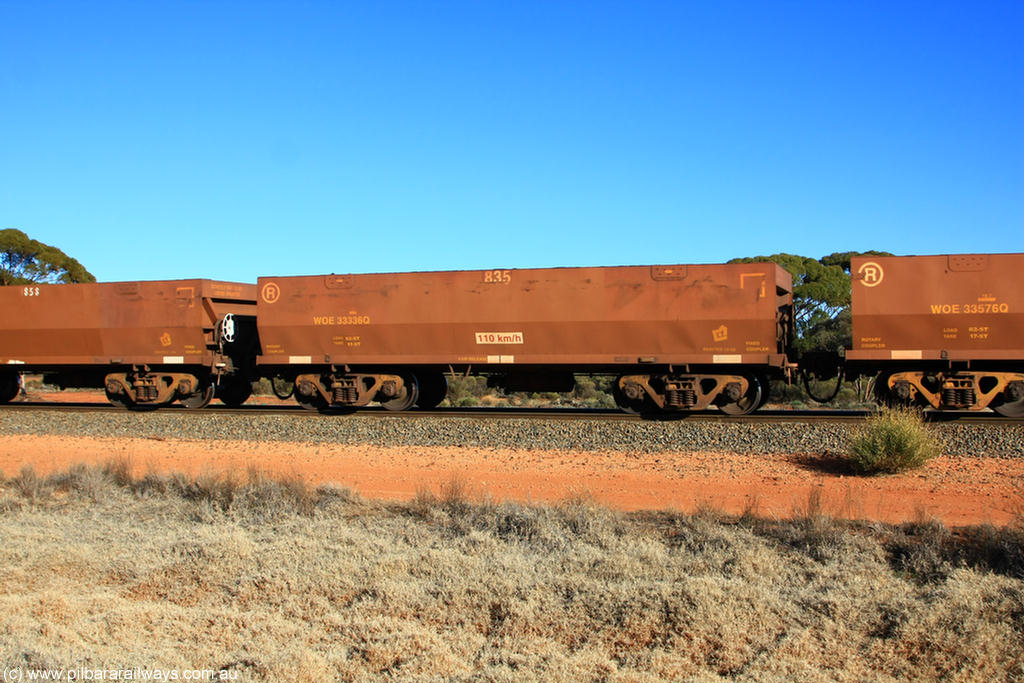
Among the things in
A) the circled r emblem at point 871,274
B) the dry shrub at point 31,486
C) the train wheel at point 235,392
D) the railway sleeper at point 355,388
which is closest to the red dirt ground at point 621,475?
the dry shrub at point 31,486

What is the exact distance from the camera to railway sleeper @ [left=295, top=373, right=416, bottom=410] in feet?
60.5

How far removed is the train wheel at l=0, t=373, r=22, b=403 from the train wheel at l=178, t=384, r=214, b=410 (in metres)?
6.14

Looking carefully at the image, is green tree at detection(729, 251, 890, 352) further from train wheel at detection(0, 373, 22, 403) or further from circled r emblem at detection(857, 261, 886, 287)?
train wheel at detection(0, 373, 22, 403)

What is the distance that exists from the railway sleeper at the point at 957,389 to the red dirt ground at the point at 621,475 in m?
3.43

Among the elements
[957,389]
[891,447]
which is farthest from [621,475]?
[957,389]

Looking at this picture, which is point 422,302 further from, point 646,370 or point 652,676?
point 652,676

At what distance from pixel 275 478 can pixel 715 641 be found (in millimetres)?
6831

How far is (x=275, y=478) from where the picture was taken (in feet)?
34.8

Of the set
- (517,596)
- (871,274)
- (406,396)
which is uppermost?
(871,274)

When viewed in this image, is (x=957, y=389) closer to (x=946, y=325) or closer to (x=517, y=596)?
(x=946, y=325)

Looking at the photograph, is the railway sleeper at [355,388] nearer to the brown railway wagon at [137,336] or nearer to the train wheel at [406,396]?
the train wheel at [406,396]

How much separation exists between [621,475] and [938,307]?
776cm

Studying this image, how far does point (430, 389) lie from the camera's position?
1961 cm

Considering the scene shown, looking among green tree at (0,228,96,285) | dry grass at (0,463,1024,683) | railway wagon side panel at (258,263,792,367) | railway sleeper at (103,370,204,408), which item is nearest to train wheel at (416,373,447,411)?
railway wagon side panel at (258,263,792,367)
